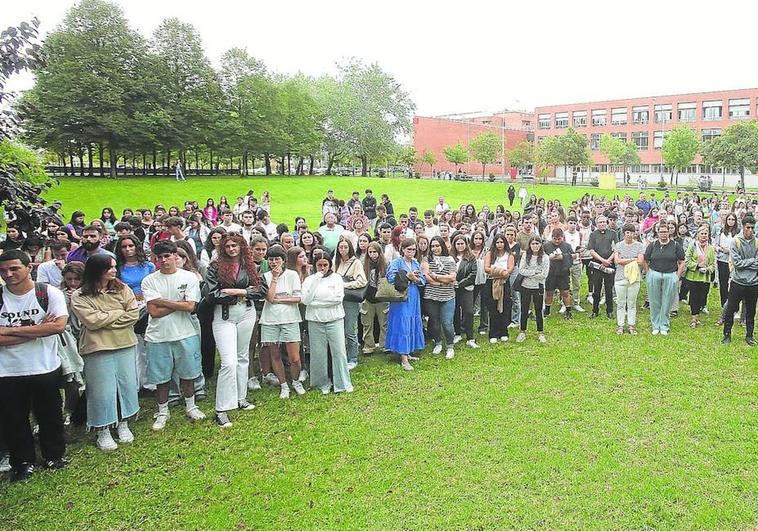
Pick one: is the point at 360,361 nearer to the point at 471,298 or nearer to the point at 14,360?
the point at 471,298

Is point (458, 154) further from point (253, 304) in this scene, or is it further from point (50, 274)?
point (50, 274)

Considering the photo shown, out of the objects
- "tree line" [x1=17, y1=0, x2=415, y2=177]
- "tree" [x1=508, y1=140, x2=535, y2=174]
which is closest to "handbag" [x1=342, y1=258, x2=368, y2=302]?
"tree line" [x1=17, y1=0, x2=415, y2=177]

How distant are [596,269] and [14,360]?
9.09 metres

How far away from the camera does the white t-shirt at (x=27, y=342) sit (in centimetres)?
453

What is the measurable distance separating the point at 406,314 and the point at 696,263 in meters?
5.61

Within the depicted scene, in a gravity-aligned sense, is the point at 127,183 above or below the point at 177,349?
above

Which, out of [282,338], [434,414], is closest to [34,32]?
[282,338]

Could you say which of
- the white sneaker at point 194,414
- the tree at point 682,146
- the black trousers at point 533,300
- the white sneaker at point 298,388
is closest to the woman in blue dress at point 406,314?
the white sneaker at point 298,388

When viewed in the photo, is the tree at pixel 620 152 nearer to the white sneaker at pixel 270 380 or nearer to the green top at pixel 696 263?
the green top at pixel 696 263

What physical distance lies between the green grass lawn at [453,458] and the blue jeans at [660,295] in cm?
139

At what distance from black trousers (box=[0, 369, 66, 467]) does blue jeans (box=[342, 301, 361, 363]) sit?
3.50 metres

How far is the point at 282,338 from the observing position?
6414 millimetres

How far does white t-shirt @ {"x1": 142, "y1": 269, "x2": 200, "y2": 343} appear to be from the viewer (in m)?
5.53

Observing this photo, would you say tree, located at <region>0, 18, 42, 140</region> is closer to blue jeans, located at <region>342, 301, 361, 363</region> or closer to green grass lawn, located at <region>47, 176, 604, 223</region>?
blue jeans, located at <region>342, 301, 361, 363</region>
